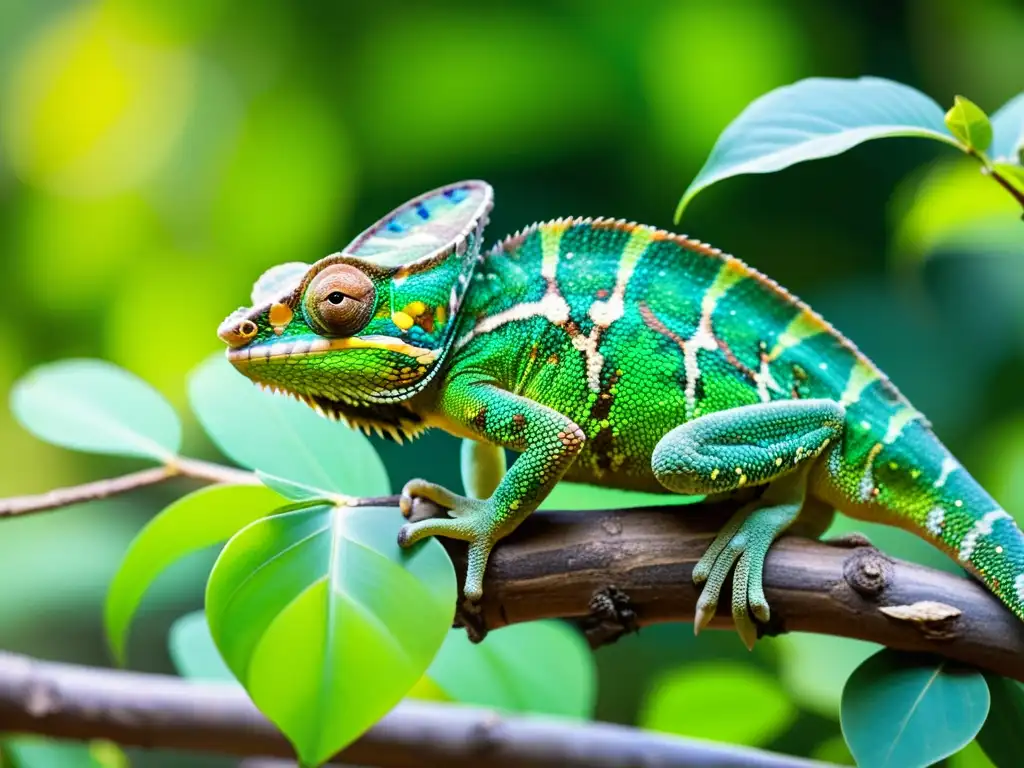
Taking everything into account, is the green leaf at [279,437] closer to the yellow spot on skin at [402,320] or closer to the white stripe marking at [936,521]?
the yellow spot on skin at [402,320]

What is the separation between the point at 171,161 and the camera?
2568 mm

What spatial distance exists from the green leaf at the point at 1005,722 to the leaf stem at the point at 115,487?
962 mm

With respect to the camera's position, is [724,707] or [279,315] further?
[724,707]

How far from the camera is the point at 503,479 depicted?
114 centimetres

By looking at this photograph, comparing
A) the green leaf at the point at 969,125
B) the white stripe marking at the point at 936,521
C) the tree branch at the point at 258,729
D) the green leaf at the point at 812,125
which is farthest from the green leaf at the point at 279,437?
the green leaf at the point at 969,125

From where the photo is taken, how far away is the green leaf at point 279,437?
4.28 ft

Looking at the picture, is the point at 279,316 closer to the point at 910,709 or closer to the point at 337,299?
the point at 337,299

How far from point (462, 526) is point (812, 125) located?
0.63m

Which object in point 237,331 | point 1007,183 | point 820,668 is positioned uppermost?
point 1007,183

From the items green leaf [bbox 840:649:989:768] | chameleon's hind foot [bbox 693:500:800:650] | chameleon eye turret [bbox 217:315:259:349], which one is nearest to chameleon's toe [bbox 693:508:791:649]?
chameleon's hind foot [bbox 693:500:800:650]

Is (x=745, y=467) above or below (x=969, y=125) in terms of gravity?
below

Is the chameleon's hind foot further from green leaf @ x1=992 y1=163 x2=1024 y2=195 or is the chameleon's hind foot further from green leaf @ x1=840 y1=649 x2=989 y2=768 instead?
green leaf @ x1=992 y1=163 x2=1024 y2=195

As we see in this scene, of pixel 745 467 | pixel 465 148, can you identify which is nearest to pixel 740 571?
pixel 745 467

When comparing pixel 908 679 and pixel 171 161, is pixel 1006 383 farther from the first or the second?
pixel 171 161
